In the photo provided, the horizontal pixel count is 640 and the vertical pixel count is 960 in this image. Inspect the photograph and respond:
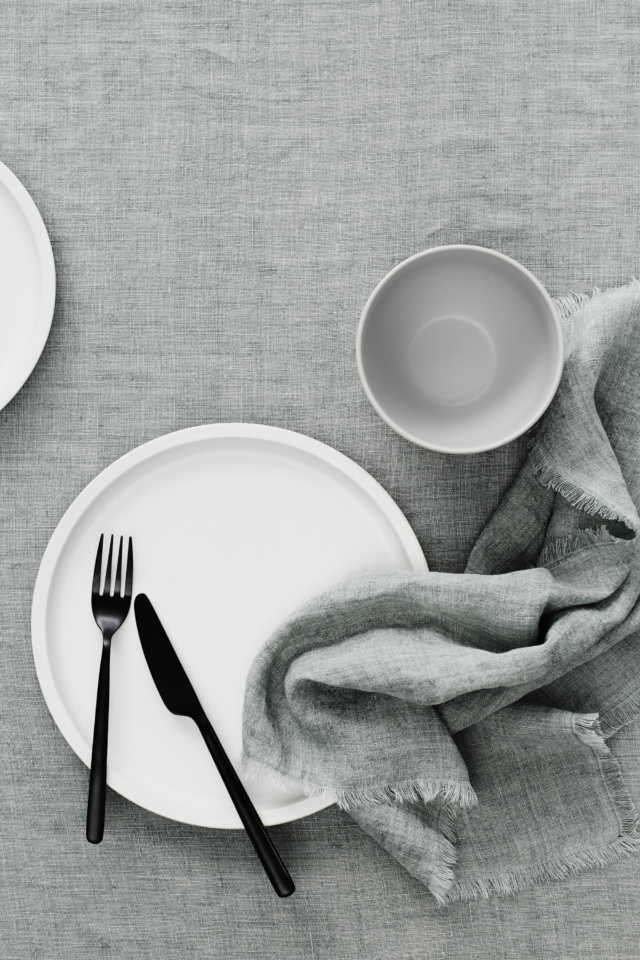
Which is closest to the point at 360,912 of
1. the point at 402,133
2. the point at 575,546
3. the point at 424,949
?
the point at 424,949

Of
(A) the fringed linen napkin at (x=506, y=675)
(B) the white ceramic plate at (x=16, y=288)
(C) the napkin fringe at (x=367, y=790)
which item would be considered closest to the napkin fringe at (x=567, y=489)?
(A) the fringed linen napkin at (x=506, y=675)

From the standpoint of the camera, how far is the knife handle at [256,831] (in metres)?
0.56

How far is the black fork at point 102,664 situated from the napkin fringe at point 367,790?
124 millimetres

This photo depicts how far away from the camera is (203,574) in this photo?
610mm

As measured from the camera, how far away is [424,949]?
2.07 ft

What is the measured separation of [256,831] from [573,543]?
0.36 metres

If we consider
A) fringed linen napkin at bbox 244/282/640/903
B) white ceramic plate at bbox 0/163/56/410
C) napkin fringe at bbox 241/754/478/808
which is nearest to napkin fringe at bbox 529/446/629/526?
fringed linen napkin at bbox 244/282/640/903

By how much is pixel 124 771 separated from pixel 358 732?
211mm

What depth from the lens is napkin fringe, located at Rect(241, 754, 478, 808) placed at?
0.57 m

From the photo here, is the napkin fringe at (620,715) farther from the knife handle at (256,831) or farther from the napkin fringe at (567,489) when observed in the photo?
the knife handle at (256,831)

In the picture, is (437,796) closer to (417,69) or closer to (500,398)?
(500,398)

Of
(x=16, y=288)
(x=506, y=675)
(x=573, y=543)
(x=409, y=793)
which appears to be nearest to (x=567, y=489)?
(x=573, y=543)

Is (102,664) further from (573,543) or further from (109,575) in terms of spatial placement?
(573,543)

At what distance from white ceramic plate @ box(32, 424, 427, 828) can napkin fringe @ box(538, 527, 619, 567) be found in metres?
0.14
